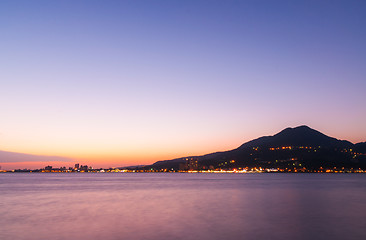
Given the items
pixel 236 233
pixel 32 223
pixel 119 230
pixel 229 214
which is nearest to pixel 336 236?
pixel 236 233

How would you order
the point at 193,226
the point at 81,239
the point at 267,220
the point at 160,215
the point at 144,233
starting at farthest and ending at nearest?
1. the point at 160,215
2. the point at 267,220
3. the point at 193,226
4. the point at 144,233
5. the point at 81,239

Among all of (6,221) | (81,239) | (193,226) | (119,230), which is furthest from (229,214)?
(6,221)

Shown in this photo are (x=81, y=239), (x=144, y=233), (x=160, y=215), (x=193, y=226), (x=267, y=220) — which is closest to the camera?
(x=81, y=239)

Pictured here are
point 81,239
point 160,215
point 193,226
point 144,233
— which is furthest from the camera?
point 160,215

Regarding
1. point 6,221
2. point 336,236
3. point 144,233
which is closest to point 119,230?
point 144,233

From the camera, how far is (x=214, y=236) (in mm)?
19922

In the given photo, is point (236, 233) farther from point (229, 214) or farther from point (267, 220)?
point (229, 214)

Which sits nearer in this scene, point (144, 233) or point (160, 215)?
point (144, 233)

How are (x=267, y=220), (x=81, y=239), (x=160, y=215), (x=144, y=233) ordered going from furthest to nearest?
(x=160, y=215) < (x=267, y=220) < (x=144, y=233) < (x=81, y=239)

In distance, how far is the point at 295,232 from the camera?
2108 cm

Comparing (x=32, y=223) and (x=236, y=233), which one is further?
(x=32, y=223)

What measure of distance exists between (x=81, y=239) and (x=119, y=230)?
3.13 metres

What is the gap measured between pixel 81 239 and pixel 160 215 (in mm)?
10450

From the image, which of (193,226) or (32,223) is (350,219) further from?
(32,223)
